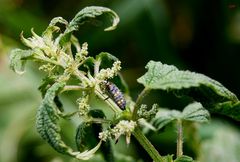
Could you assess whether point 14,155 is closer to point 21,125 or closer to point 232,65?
point 21,125

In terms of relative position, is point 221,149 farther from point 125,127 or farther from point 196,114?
point 125,127

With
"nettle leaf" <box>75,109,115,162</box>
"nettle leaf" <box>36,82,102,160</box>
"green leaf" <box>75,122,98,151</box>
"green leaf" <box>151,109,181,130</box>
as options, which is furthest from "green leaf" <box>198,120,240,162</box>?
"nettle leaf" <box>36,82,102,160</box>

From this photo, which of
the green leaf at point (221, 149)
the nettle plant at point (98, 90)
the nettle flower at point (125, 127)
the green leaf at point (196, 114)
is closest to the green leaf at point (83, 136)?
the nettle plant at point (98, 90)

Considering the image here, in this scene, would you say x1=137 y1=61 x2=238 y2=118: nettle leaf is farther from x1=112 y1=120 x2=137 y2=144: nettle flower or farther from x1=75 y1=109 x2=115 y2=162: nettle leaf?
x1=75 y1=109 x2=115 y2=162: nettle leaf

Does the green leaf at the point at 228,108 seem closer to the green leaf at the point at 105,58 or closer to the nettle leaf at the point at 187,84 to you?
the nettle leaf at the point at 187,84

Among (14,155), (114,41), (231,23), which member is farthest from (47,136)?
(231,23)

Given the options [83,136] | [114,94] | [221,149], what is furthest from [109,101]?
[221,149]
